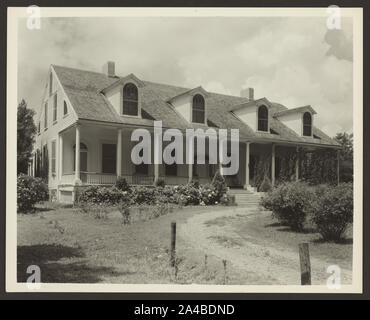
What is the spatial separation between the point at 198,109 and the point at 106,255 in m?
11.8

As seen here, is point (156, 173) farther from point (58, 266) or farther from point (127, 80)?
point (58, 266)

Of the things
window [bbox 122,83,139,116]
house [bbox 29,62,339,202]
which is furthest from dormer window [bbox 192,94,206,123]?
window [bbox 122,83,139,116]

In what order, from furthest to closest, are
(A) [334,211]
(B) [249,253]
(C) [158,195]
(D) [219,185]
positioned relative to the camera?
1. (D) [219,185]
2. (C) [158,195]
3. (A) [334,211]
4. (B) [249,253]

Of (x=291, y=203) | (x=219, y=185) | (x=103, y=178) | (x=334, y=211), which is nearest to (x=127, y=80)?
(x=103, y=178)

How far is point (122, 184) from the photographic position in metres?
16.0

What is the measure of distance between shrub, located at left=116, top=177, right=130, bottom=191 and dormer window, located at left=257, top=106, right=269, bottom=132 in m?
8.90

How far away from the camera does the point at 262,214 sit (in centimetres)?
1322

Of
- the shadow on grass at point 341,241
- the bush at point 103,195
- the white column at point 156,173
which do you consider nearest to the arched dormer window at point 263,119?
the white column at point 156,173

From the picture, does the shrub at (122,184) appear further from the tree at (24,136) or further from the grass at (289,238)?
the grass at (289,238)

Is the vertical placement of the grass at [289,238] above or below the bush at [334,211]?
below

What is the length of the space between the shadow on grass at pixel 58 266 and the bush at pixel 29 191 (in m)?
3.42

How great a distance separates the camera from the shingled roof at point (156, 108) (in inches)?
676
